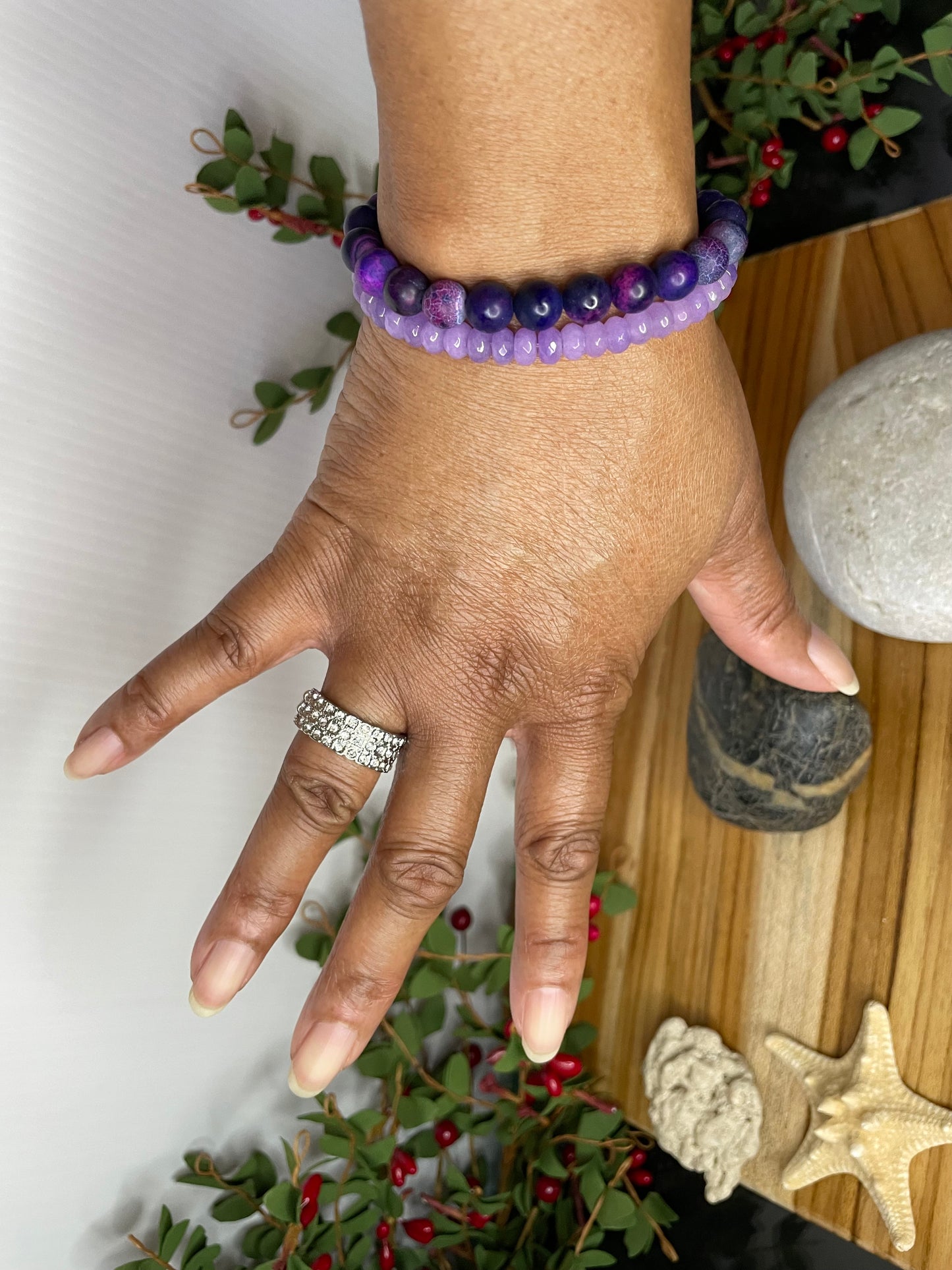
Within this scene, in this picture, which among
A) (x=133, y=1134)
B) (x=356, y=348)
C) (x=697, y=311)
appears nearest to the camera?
(x=697, y=311)

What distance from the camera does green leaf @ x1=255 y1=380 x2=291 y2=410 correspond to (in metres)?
0.77

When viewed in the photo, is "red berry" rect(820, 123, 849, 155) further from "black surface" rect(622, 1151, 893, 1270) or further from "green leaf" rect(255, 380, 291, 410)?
"black surface" rect(622, 1151, 893, 1270)

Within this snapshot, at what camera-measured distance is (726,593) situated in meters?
0.71

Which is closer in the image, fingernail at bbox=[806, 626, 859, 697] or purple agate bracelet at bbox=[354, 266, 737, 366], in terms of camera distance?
purple agate bracelet at bbox=[354, 266, 737, 366]

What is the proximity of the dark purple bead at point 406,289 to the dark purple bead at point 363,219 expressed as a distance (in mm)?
66

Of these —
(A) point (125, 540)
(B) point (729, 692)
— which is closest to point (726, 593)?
(B) point (729, 692)

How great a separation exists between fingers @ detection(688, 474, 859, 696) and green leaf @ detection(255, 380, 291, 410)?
1.25 ft

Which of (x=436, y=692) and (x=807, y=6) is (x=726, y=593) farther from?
(x=807, y=6)

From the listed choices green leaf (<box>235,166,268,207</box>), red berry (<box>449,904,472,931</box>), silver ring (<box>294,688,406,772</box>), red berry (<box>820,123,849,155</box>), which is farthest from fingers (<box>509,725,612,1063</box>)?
red berry (<box>820,123,849,155</box>)

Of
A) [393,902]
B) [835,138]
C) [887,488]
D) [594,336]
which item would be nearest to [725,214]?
[594,336]

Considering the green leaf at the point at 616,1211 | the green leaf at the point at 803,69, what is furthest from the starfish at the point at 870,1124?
the green leaf at the point at 803,69

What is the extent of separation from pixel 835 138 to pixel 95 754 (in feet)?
2.63

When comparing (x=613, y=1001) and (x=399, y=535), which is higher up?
(x=399, y=535)

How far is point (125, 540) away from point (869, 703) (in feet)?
2.11
